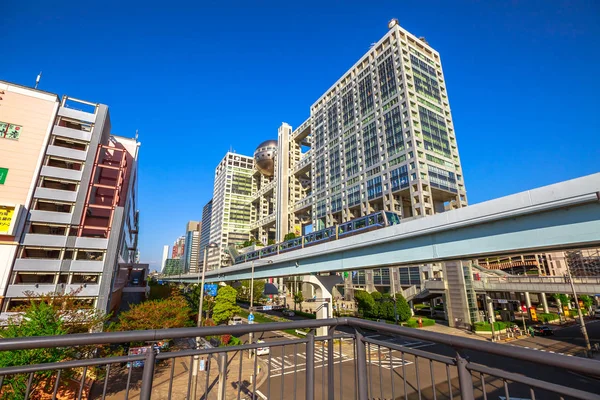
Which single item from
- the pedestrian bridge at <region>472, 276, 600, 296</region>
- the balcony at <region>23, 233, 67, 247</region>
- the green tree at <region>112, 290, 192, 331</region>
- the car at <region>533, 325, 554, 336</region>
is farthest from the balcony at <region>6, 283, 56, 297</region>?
the pedestrian bridge at <region>472, 276, 600, 296</region>

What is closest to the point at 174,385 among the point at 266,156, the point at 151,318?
the point at 151,318

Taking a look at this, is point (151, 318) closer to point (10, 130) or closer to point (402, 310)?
point (10, 130)

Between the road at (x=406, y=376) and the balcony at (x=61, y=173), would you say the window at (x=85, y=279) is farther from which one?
the road at (x=406, y=376)

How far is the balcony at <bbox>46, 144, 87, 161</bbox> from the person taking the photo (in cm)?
2421

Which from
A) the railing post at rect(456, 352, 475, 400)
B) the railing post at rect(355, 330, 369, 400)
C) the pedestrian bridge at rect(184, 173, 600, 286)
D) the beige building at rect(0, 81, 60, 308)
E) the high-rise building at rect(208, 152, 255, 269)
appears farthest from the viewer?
the high-rise building at rect(208, 152, 255, 269)

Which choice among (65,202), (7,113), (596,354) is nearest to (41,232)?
(65,202)

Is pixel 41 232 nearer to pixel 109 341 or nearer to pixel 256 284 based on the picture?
pixel 109 341

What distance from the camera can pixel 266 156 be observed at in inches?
3962

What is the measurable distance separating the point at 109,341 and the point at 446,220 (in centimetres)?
1415

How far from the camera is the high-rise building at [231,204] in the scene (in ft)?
367

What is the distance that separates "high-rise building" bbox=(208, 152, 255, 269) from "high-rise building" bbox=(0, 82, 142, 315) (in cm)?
8340

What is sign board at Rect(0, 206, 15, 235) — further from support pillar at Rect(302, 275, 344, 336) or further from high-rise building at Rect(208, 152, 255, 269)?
high-rise building at Rect(208, 152, 255, 269)

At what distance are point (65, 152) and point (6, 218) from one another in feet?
22.5

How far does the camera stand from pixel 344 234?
2369 centimetres
